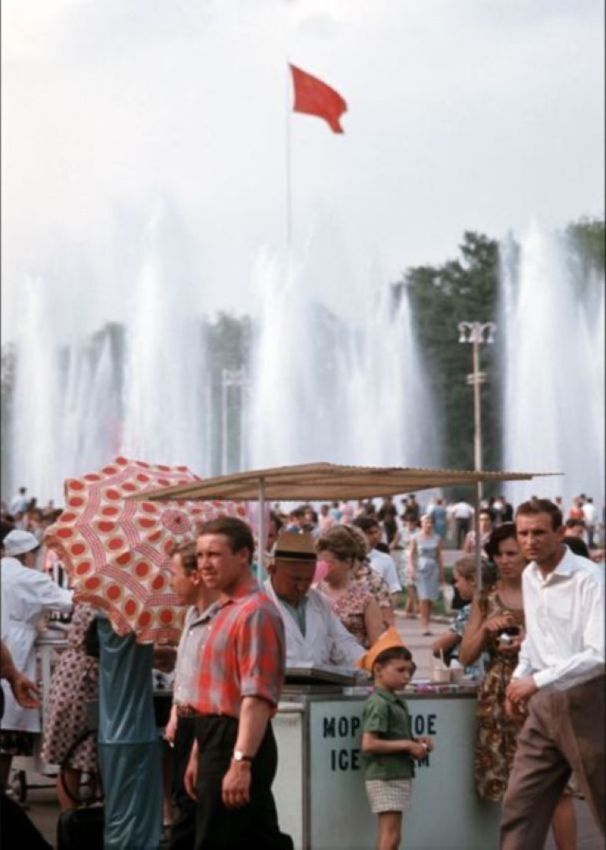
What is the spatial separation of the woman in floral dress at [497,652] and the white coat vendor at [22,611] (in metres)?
2.43

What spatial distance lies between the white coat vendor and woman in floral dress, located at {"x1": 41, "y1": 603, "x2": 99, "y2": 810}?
0.93ft

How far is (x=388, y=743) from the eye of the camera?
1004 cm

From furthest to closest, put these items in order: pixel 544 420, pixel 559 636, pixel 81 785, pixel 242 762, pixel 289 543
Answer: pixel 544 420 < pixel 81 785 < pixel 289 543 < pixel 559 636 < pixel 242 762

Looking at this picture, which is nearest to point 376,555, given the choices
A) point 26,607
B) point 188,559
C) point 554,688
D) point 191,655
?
point 26,607

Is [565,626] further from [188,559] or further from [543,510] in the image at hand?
[188,559]

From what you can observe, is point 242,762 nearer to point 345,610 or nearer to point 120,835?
point 120,835

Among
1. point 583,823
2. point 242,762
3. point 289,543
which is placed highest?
point 289,543

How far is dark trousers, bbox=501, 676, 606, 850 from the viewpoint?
8.80 metres

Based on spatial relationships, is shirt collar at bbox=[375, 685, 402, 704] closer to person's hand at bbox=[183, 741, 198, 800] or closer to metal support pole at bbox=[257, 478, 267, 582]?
metal support pole at bbox=[257, 478, 267, 582]

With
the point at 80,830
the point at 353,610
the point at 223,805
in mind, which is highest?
the point at 353,610

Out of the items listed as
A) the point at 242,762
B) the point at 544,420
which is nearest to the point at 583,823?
the point at 242,762

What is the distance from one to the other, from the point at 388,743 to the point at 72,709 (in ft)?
7.04

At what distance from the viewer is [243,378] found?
85.6 m

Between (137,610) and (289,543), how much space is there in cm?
85
